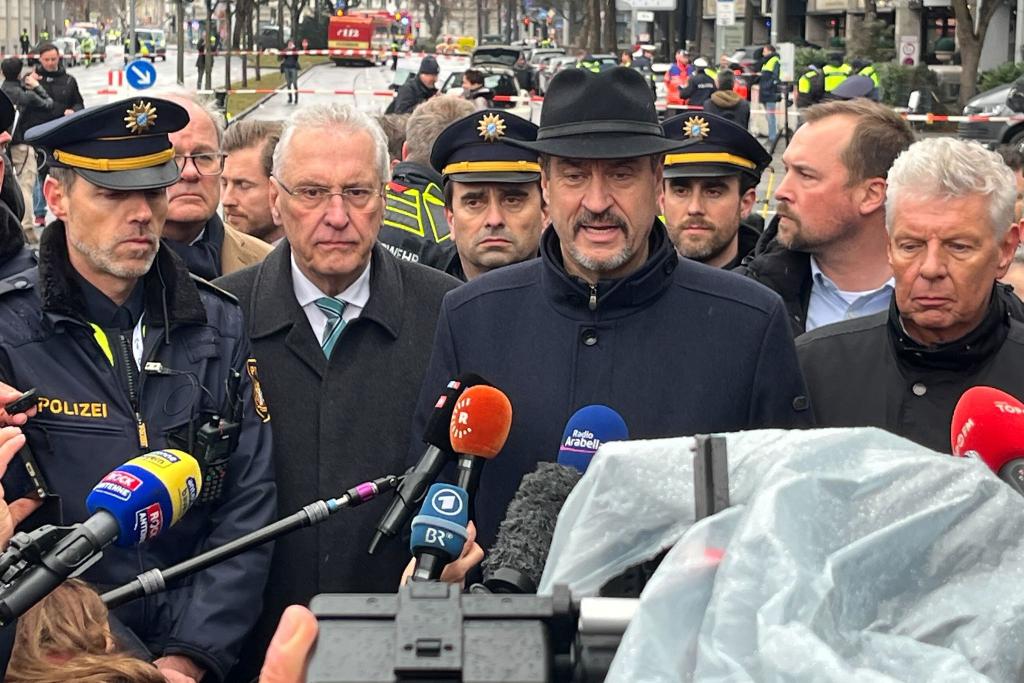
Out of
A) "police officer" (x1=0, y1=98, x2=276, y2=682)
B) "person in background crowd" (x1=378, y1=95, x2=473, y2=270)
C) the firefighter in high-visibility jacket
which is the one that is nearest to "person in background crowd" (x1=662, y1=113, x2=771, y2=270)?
"person in background crowd" (x1=378, y1=95, x2=473, y2=270)

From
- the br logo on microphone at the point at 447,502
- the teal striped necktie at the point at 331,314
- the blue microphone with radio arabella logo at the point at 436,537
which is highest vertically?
the br logo on microphone at the point at 447,502

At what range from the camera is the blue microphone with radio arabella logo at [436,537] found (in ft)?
7.38

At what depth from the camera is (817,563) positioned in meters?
1.67

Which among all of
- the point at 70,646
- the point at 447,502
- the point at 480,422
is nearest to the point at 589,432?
the point at 480,422

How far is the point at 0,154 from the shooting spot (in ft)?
17.9

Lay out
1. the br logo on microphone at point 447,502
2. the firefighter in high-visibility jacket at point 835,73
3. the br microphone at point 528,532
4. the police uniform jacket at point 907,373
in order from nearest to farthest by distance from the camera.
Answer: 1. the br microphone at point 528,532
2. the br logo on microphone at point 447,502
3. the police uniform jacket at point 907,373
4. the firefighter in high-visibility jacket at point 835,73

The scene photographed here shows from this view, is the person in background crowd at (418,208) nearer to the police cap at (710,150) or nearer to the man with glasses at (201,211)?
the man with glasses at (201,211)

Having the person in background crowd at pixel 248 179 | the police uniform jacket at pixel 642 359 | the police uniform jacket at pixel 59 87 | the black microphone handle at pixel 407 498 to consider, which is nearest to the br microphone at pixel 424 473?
the black microphone handle at pixel 407 498

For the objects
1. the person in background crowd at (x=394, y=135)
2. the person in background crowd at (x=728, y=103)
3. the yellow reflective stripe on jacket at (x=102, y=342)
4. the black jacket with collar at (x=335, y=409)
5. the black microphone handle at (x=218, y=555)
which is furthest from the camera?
the person in background crowd at (x=728, y=103)

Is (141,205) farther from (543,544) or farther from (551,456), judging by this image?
(543,544)

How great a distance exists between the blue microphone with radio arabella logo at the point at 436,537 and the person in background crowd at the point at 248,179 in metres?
4.65

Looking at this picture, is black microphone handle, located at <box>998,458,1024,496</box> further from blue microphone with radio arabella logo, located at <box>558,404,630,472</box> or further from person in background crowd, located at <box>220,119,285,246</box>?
person in background crowd, located at <box>220,119,285,246</box>

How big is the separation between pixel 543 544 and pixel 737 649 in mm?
682

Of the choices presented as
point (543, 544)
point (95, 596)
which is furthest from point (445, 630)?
point (95, 596)
